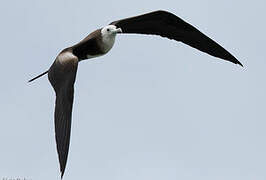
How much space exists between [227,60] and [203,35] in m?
0.72

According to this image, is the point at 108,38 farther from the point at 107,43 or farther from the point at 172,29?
the point at 172,29

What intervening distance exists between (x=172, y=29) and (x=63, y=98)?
11.5 ft

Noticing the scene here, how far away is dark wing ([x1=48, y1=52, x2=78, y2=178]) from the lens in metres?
11.2

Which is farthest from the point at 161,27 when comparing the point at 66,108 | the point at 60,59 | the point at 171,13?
the point at 66,108

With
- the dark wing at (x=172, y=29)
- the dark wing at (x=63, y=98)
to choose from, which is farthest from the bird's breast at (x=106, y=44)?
the dark wing at (x=63, y=98)

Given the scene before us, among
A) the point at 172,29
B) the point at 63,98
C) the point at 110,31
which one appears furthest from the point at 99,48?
the point at 63,98

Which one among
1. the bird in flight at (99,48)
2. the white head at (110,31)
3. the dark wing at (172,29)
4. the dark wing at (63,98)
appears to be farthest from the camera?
the dark wing at (172,29)

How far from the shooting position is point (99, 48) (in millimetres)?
13375

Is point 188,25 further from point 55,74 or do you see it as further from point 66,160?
point 66,160

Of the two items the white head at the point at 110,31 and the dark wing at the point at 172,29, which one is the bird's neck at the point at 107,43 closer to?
the white head at the point at 110,31

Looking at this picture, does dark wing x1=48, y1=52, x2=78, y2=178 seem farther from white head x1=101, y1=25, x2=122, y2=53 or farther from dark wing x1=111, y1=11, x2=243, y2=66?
dark wing x1=111, y1=11, x2=243, y2=66

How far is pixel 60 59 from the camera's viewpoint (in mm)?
12492

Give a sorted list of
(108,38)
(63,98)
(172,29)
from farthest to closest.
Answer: (172,29) → (108,38) → (63,98)

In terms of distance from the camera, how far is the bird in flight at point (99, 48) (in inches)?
451
